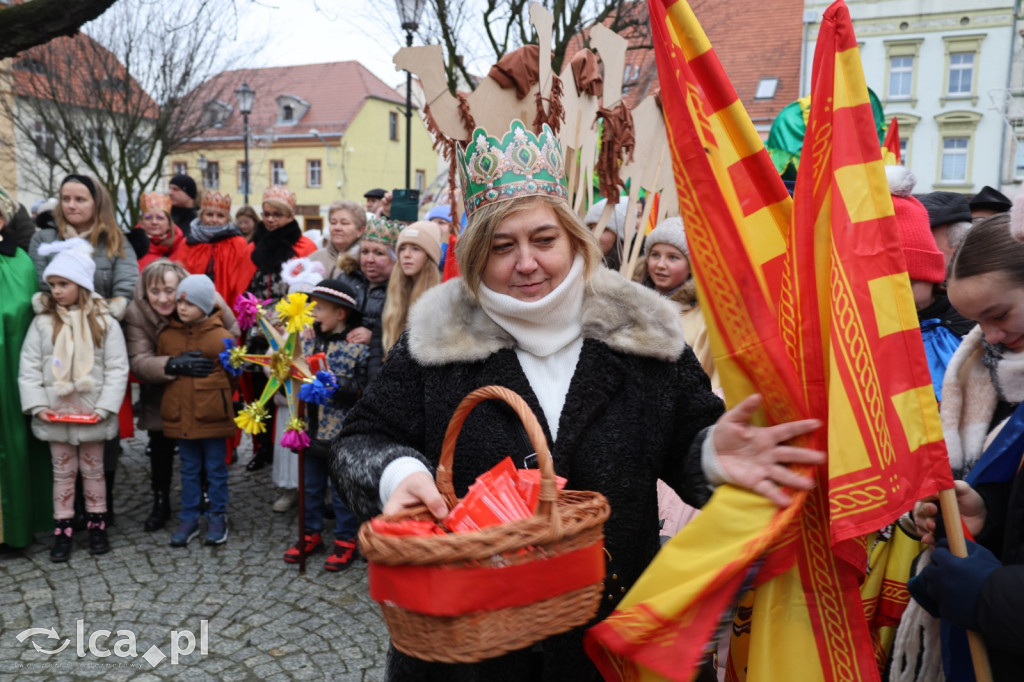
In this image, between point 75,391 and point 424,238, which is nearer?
point 75,391

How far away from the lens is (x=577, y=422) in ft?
5.80

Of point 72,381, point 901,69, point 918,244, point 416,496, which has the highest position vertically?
point 901,69

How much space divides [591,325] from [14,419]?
14.4 ft

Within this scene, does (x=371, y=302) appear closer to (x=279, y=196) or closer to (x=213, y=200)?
(x=279, y=196)

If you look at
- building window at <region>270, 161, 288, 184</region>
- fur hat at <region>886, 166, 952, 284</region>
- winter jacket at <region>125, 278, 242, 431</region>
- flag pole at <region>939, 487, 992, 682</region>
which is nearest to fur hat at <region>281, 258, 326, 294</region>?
winter jacket at <region>125, 278, 242, 431</region>

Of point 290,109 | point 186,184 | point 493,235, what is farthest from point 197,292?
point 290,109

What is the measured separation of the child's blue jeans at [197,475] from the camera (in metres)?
4.95

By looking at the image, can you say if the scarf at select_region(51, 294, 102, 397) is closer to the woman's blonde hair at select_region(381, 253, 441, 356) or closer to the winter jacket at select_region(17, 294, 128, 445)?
the winter jacket at select_region(17, 294, 128, 445)

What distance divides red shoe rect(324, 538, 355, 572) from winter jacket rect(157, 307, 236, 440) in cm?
111

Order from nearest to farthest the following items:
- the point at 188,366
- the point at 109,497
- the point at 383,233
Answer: the point at 188,366 → the point at 109,497 → the point at 383,233

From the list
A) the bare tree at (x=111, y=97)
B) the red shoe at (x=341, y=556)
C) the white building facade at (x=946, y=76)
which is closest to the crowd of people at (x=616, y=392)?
the red shoe at (x=341, y=556)

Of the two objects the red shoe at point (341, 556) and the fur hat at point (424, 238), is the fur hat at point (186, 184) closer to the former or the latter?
the fur hat at point (424, 238)

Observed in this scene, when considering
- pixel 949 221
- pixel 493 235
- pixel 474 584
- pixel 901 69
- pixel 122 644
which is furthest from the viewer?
pixel 901 69

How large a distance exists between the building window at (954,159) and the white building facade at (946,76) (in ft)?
0.10
